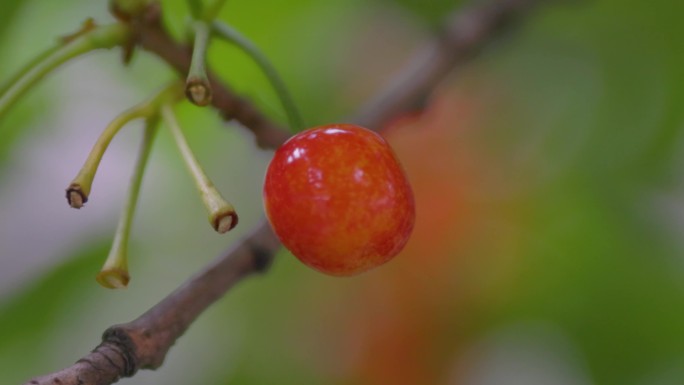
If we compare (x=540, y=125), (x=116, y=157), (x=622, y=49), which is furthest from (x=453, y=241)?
(x=116, y=157)

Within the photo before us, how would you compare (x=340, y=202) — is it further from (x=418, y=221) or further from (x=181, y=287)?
(x=418, y=221)

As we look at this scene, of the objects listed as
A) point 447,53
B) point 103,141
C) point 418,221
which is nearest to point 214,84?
point 103,141

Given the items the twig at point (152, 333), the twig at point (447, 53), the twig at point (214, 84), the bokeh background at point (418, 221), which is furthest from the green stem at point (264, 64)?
the bokeh background at point (418, 221)

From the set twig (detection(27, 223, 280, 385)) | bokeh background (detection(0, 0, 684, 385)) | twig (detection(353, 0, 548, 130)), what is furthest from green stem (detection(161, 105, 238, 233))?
bokeh background (detection(0, 0, 684, 385))

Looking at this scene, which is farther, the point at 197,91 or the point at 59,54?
the point at 59,54

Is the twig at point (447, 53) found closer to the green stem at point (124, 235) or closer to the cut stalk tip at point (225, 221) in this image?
the green stem at point (124, 235)
